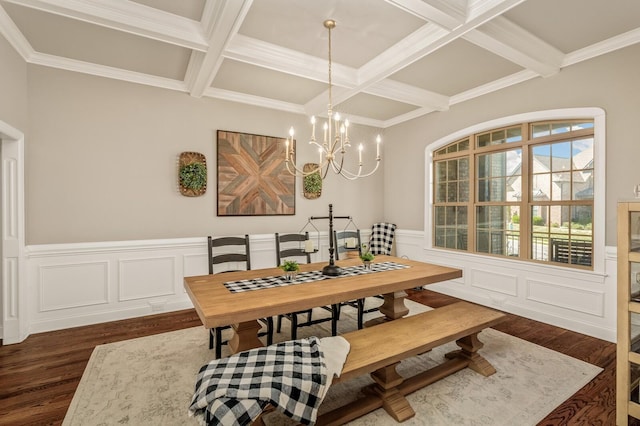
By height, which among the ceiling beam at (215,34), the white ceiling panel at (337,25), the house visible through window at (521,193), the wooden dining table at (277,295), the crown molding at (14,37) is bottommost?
the wooden dining table at (277,295)


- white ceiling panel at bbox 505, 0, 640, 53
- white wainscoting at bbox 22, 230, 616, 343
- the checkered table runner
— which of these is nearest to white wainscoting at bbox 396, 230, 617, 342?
white wainscoting at bbox 22, 230, 616, 343

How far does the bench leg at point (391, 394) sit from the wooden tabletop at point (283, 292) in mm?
513

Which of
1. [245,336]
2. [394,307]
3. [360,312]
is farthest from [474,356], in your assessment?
[245,336]

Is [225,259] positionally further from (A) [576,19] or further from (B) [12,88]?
(A) [576,19]

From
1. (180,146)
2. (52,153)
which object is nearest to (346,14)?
(180,146)

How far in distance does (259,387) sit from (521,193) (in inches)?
145

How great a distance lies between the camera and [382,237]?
5.30m

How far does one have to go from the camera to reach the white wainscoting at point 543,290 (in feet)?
10.0

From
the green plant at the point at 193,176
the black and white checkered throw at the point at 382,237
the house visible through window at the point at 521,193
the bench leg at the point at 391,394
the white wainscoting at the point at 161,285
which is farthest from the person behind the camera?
the black and white checkered throw at the point at 382,237

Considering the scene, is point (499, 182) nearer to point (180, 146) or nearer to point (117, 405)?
point (180, 146)

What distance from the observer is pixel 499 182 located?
404cm

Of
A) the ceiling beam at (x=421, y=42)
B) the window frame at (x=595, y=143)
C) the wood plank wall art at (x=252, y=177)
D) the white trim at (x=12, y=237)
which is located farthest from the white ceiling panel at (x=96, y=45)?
the window frame at (x=595, y=143)

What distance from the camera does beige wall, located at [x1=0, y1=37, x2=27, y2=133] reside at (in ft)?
8.76

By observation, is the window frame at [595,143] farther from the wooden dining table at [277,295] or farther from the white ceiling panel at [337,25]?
the white ceiling panel at [337,25]
